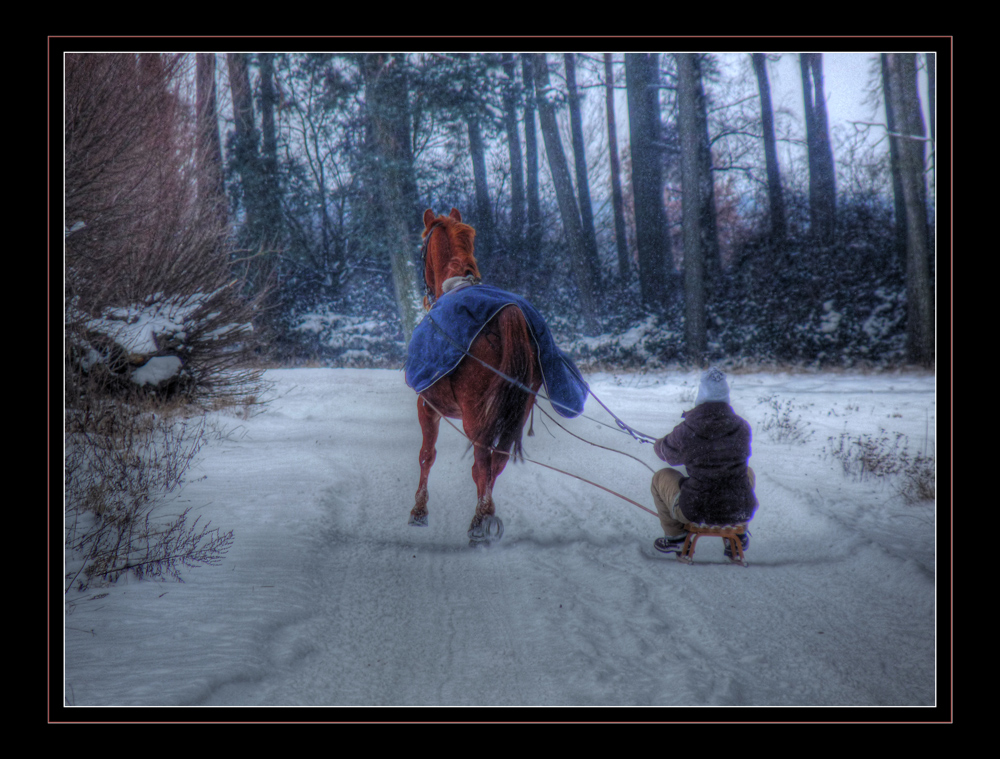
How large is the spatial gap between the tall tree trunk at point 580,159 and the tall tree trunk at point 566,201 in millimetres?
49

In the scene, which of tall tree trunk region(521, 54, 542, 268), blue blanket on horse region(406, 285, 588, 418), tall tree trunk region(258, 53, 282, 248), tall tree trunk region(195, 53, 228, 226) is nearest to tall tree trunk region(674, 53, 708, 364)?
tall tree trunk region(521, 54, 542, 268)

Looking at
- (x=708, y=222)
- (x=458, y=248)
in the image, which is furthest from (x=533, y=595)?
(x=708, y=222)

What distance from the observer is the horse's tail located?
10.2 ft

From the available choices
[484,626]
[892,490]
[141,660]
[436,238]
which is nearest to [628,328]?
[436,238]

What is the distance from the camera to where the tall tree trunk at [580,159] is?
3180mm

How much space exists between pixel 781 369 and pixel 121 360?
415cm

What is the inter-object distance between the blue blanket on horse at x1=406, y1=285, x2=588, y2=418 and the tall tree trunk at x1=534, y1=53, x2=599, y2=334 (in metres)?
1.19

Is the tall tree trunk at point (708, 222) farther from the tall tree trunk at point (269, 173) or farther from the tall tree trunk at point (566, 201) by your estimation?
the tall tree trunk at point (269, 173)

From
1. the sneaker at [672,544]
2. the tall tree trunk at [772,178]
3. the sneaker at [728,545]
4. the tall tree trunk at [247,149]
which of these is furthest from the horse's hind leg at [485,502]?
the tall tree trunk at [772,178]

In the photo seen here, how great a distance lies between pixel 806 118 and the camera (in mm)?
3176

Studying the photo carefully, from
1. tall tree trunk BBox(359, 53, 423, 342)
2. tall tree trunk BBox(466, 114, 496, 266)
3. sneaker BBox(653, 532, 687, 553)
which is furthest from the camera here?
tall tree trunk BBox(466, 114, 496, 266)

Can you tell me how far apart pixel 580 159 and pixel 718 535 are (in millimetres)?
2607

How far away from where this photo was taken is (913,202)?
295cm

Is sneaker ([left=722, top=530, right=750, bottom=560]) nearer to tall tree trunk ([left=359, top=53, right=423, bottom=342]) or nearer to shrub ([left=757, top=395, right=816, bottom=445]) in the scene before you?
shrub ([left=757, top=395, right=816, bottom=445])
